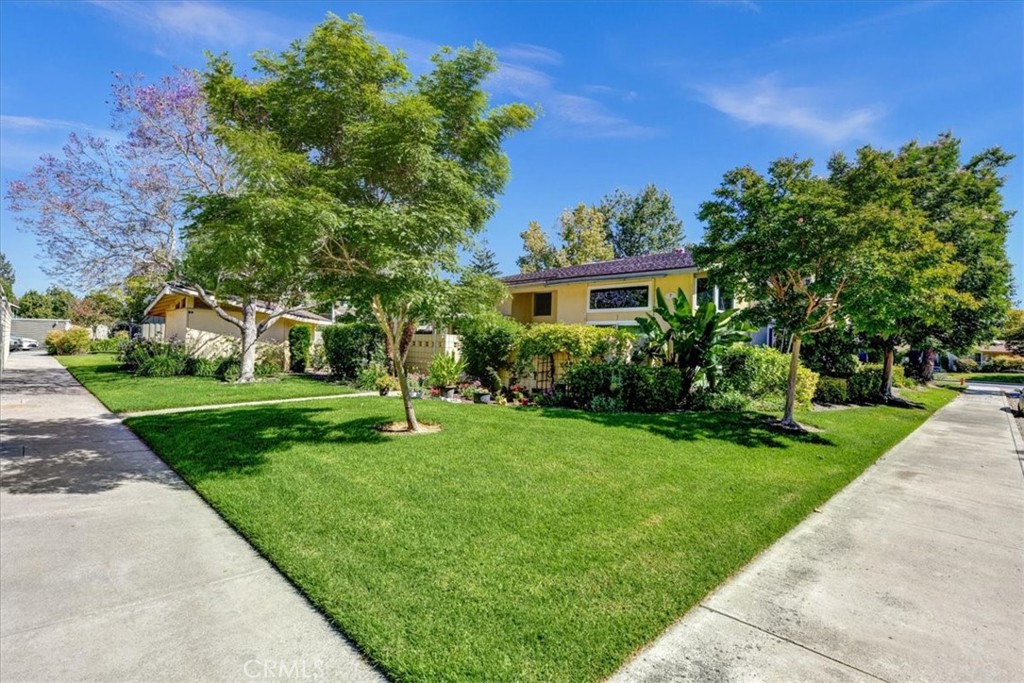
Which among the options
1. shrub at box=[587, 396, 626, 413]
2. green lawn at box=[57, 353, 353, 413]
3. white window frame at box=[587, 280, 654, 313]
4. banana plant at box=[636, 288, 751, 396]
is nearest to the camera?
shrub at box=[587, 396, 626, 413]

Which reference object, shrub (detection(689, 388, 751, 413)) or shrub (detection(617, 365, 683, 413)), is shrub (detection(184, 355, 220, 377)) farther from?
shrub (detection(689, 388, 751, 413))

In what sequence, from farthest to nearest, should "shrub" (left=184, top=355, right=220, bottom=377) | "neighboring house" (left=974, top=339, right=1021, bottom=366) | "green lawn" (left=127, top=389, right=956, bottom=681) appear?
"neighboring house" (left=974, top=339, right=1021, bottom=366) < "shrub" (left=184, top=355, right=220, bottom=377) < "green lawn" (left=127, top=389, right=956, bottom=681)

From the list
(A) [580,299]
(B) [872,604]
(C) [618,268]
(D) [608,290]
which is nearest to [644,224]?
(A) [580,299]

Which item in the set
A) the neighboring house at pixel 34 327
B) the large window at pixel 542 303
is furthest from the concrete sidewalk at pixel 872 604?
the neighboring house at pixel 34 327

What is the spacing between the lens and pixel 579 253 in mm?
35188

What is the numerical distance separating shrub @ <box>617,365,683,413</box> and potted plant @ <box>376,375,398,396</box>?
20.5 ft

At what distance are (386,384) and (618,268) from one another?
11.9 metres

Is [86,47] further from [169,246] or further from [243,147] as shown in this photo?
[169,246]

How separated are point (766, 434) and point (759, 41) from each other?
786cm

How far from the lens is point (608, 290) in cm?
2134

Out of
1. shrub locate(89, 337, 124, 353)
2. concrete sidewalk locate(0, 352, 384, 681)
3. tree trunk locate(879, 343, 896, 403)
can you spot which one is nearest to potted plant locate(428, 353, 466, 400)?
concrete sidewalk locate(0, 352, 384, 681)

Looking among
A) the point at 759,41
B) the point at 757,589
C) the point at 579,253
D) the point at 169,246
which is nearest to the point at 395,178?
the point at 757,589

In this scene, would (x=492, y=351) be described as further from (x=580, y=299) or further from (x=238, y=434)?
(x=580, y=299)

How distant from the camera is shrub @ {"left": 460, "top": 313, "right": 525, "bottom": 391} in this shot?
44.0 ft
